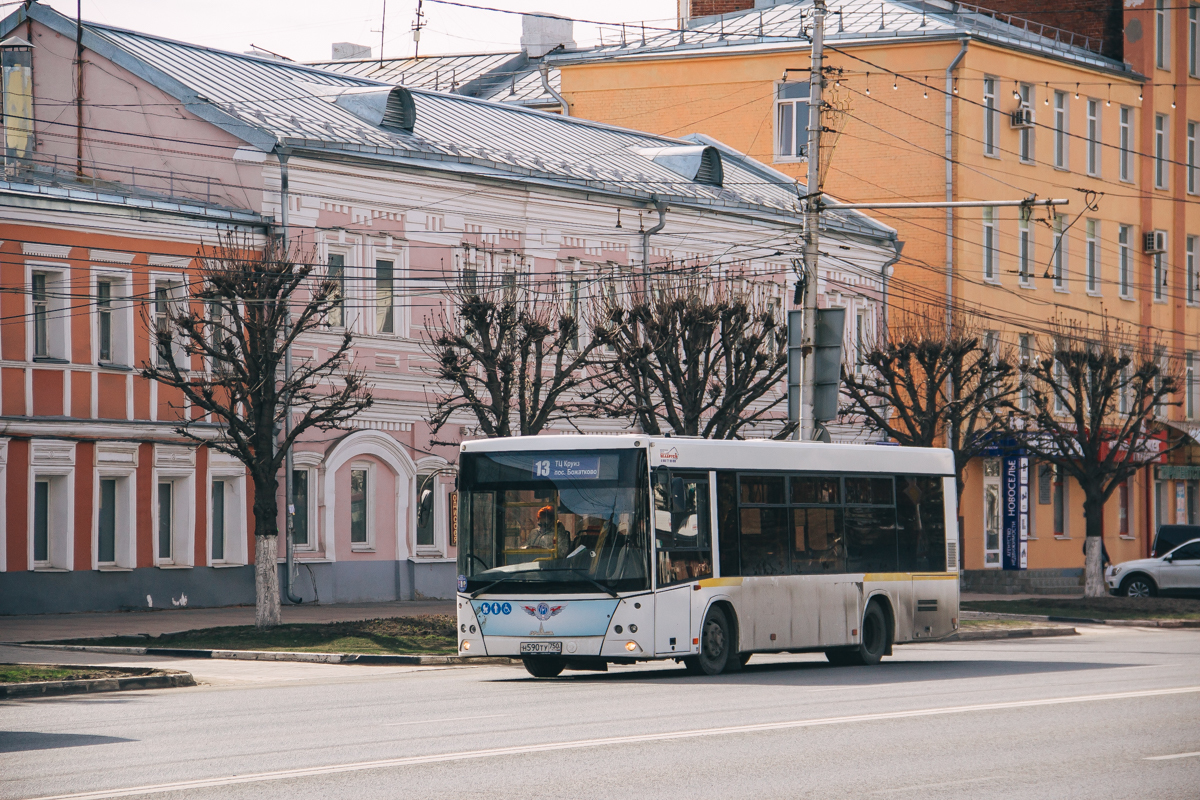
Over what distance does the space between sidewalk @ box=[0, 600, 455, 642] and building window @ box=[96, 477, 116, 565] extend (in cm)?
109

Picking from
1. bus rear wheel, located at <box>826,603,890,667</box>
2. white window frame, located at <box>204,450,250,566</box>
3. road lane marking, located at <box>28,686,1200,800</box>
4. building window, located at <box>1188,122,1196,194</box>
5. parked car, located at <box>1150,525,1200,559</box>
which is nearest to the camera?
road lane marking, located at <box>28,686,1200,800</box>

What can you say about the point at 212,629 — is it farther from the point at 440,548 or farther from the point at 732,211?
the point at 732,211

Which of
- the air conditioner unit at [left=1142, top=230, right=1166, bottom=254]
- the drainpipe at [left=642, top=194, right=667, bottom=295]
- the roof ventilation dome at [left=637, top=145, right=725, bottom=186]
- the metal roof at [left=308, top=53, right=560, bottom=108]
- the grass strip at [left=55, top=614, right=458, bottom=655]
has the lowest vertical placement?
the grass strip at [left=55, top=614, right=458, bottom=655]

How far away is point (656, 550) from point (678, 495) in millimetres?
673

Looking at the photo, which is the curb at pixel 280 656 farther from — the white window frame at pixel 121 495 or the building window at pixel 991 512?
the building window at pixel 991 512

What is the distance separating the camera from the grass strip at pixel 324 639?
23.7 meters

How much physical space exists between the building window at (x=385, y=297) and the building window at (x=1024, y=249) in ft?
80.7

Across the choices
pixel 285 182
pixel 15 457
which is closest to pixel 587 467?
pixel 15 457

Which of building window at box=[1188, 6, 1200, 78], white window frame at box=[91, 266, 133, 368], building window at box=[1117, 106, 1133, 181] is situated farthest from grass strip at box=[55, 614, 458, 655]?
building window at box=[1188, 6, 1200, 78]

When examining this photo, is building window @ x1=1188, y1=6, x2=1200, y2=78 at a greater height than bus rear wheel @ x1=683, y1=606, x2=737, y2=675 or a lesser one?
greater

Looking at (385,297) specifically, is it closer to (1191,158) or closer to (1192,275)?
(1192,275)

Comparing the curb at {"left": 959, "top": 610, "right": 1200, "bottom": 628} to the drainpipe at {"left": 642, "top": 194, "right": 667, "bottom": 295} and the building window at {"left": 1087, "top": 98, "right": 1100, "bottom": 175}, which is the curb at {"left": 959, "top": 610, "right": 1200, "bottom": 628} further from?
the building window at {"left": 1087, "top": 98, "right": 1100, "bottom": 175}

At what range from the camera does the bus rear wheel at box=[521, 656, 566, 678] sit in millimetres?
20000

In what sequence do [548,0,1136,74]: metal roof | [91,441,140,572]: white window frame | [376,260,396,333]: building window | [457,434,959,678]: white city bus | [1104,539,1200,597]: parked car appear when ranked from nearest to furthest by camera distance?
[457,434,959,678]: white city bus → [91,441,140,572]: white window frame → [376,260,396,333]: building window → [1104,539,1200,597]: parked car → [548,0,1136,74]: metal roof
